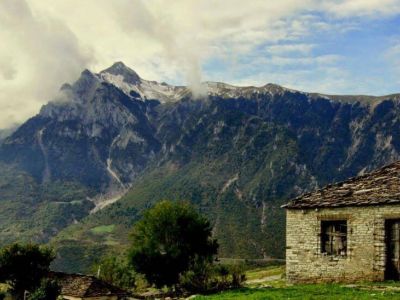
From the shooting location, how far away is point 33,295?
46344 mm

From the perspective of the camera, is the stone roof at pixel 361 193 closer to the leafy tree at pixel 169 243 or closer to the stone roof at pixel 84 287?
the stone roof at pixel 84 287

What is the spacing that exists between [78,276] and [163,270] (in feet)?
42.8

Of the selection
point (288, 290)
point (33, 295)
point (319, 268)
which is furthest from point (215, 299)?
point (33, 295)

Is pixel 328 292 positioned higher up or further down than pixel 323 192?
further down

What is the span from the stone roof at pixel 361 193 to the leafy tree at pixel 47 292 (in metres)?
22.5

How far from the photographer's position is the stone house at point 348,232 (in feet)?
101

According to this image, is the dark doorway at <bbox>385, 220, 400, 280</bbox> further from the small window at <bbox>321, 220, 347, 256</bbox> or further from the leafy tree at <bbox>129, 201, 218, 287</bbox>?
the leafy tree at <bbox>129, 201, 218, 287</bbox>

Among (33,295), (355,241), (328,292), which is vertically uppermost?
(355,241)

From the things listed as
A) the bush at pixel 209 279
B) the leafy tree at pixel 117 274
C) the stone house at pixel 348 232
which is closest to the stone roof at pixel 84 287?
the bush at pixel 209 279

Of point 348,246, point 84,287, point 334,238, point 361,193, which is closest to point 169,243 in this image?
point 84,287

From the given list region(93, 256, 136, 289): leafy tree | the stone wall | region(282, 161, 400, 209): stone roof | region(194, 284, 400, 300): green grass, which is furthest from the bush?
region(93, 256, 136, 289): leafy tree

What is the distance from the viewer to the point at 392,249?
30.8 metres

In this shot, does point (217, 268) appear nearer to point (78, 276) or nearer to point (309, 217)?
point (309, 217)

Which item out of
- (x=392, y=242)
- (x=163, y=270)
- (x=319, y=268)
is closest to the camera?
(x=392, y=242)
